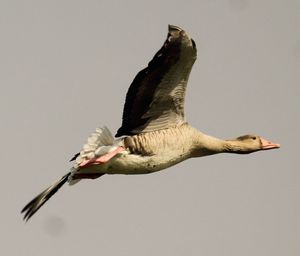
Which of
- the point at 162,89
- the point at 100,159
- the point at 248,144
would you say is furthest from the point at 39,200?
the point at 248,144

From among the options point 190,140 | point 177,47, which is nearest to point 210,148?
point 190,140

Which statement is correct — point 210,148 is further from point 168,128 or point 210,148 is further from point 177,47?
point 177,47

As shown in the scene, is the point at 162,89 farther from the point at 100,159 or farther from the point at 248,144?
the point at 248,144

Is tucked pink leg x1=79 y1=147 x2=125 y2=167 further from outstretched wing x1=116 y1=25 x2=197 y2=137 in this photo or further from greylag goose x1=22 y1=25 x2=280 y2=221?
outstretched wing x1=116 y1=25 x2=197 y2=137

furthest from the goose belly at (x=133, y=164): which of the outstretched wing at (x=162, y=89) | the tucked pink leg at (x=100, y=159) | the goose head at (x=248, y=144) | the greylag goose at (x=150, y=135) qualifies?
the goose head at (x=248, y=144)

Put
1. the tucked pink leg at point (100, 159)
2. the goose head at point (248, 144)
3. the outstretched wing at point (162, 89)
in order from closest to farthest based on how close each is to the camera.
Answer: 1. the outstretched wing at point (162, 89)
2. the tucked pink leg at point (100, 159)
3. the goose head at point (248, 144)

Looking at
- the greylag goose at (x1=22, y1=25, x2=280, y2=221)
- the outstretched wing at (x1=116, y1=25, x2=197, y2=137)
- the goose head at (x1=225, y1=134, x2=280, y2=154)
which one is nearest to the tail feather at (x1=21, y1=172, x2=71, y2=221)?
the greylag goose at (x1=22, y1=25, x2=280, y2=221)

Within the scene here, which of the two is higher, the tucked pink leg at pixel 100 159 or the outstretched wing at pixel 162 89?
the outstretched wing at pixel 162 89

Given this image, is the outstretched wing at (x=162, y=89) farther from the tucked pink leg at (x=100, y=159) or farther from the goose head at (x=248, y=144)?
the goose head at (x=248, y=144)

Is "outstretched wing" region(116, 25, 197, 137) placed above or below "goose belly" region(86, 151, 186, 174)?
above

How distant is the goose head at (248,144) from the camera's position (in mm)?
16203

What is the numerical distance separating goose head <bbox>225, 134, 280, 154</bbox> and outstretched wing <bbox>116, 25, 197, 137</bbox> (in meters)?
1.82

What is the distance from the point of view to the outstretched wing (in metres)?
13.3

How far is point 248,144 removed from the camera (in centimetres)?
1661
